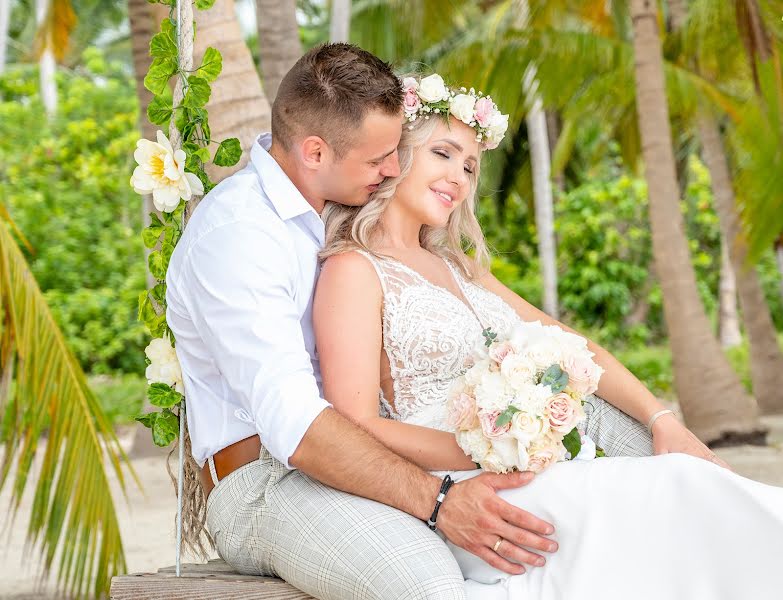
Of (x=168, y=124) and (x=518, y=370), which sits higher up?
(x=168, y=124)

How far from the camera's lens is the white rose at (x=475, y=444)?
2.78m

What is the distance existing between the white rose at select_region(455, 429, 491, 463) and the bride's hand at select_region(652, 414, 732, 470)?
2.77ft

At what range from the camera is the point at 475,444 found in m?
2.79

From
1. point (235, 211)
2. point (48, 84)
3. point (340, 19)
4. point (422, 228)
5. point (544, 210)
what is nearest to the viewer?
point (235, 211)

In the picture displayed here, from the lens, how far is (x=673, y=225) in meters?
8.88

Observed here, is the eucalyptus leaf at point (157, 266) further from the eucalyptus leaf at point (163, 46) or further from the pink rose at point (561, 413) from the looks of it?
the pink rose at point (561, 413)

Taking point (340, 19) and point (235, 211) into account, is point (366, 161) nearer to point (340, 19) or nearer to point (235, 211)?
point (235, 211)

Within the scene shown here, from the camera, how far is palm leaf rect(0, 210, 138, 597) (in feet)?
14.7

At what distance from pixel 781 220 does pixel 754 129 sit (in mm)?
827

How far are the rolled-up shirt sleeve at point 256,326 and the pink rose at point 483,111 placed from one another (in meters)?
0.99

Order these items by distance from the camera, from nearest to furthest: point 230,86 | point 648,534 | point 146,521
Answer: point 648,534
point 230,86
point 146,521

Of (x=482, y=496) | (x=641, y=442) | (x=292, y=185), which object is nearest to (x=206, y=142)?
(x=292, y=185)

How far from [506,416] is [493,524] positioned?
29 centimetres

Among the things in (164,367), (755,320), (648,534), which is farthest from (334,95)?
(755,320)
